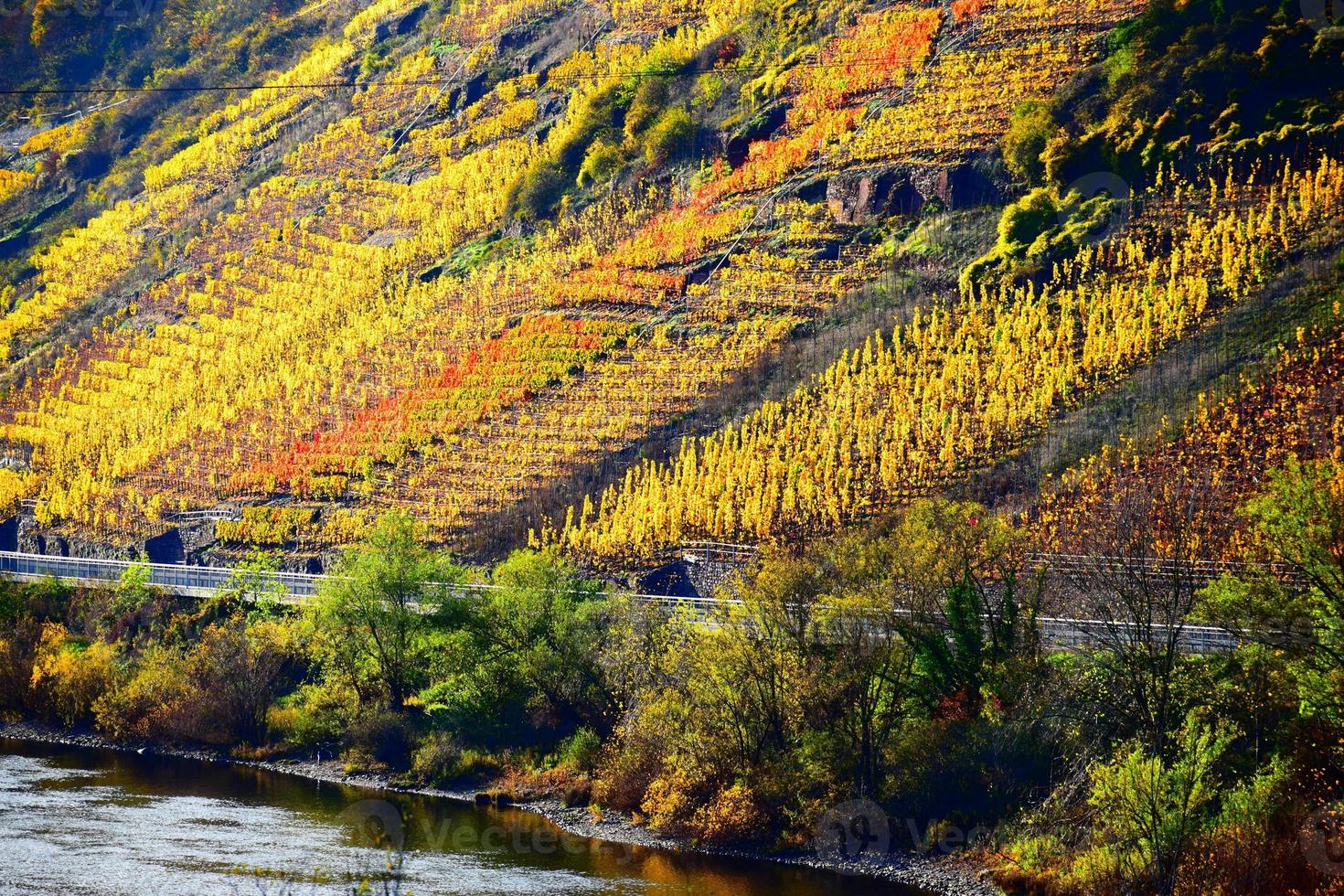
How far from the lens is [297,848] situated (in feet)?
114

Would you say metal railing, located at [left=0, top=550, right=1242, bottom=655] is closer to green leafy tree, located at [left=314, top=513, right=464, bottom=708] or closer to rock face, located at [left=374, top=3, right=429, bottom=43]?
green leafy tree, located at [left=314, top=513, right=464, bottom=708]

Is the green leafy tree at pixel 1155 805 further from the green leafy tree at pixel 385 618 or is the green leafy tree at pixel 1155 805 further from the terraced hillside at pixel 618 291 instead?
the terraced hillside at pixel 618 291

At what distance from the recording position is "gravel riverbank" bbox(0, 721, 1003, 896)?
111 feet

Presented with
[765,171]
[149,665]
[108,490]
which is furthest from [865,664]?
[108,490]

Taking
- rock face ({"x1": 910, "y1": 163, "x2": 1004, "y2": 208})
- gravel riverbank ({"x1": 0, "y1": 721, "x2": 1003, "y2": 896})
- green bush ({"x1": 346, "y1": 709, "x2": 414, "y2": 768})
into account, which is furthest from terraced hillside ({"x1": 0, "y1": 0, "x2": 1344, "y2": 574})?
gravel riverbank ({"x1": 0, "y1": 721, "x2": 1003, "y2": 896})

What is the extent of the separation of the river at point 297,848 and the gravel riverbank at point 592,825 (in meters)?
0.51

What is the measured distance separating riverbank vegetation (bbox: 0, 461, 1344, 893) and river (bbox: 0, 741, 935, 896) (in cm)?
243

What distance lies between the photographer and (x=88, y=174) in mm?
112938

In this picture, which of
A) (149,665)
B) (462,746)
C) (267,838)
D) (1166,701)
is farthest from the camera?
(149,665)

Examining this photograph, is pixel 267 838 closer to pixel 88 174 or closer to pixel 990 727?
pixel 990 727

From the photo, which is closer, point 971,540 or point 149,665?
point 971,540

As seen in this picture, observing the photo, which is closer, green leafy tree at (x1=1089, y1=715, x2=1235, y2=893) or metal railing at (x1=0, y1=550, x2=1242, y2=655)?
green leafy tree at (x1=1089, y1=715, x2=1235, y2=893)

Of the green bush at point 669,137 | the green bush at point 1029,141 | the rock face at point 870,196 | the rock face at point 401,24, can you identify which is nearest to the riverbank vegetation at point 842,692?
the green bush at point 1029,141

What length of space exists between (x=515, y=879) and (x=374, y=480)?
37.0m
